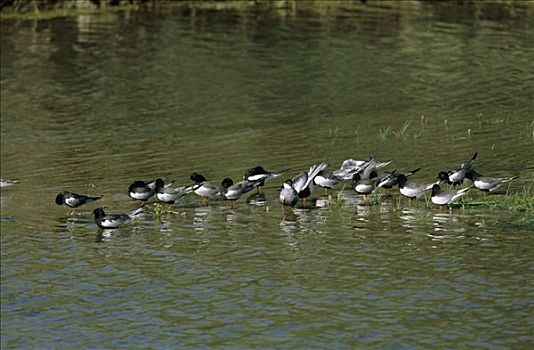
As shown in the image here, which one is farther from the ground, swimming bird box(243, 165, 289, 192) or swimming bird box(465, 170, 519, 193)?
swimming bird box(465, 170, 519, 193)

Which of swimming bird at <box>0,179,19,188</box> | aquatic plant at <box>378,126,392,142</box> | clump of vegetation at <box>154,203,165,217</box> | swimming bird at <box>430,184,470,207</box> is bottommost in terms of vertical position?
swimming bird at <box>0,179,19,188</box>

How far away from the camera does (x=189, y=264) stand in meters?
16.9

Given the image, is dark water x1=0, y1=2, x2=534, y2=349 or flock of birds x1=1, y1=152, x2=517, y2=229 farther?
flock of birds x1=1, y1=152, x2=517, y2=229

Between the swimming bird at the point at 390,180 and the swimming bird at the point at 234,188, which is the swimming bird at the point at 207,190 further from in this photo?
the swimming bird at the point at 390,180

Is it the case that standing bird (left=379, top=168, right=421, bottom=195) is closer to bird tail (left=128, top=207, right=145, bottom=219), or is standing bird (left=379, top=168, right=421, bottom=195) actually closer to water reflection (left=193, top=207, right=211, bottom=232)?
water reflection (left=193, top=207, right=211, bottom=232)

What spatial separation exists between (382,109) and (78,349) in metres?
16.2

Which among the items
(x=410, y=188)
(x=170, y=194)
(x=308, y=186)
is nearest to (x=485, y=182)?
(x=410, y=188)

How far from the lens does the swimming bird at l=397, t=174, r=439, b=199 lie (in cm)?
1891

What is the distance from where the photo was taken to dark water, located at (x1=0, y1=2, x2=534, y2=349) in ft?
47.2

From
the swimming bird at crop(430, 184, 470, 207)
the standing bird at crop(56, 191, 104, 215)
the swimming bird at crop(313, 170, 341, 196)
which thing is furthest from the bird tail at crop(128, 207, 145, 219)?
the swimming bird at crop(430, 184, 470, 207)

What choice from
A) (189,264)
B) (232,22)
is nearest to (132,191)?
(189,264)

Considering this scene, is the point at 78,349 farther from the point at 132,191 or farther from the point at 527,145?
the point at 527,145

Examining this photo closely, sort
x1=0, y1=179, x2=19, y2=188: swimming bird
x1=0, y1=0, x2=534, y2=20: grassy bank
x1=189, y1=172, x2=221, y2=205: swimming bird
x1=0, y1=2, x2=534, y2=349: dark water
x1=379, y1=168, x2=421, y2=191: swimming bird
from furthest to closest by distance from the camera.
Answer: x1=0, y1=0, x2=534, y2=20: grassy bank, x1=0, y1=179, x2=19, y2=188: swimming bird, x1=189, y1=172, x2=221, y2=205: swimming bird, x1=379, y1=168, x2=421, y2=191: swimming bird, x1=0, y1=2, x2=534, y2=349: dark water

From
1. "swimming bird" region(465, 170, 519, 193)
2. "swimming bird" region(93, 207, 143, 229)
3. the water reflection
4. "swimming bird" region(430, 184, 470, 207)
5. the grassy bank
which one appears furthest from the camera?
the grassy bank
